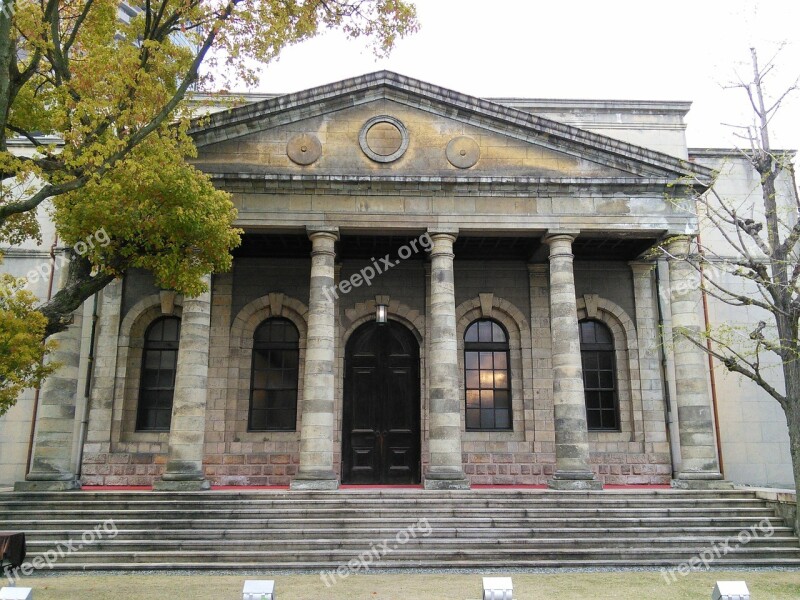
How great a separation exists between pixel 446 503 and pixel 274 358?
728cm

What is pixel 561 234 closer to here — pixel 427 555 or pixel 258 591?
pixel 427 555

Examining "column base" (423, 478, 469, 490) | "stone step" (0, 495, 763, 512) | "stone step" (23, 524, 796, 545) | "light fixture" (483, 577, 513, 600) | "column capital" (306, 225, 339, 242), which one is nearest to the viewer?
"light fixture" (483, 577, 513, 600)

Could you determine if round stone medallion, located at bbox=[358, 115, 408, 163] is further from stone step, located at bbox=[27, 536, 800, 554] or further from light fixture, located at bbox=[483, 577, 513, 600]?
light fixture, located at bbox=[483, 577, 513, 600]

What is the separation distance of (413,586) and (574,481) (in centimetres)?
596

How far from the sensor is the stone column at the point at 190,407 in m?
15.1

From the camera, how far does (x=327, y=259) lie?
16484mm

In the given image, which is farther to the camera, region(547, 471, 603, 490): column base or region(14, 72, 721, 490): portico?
region(14, 72, 721, 490): portico

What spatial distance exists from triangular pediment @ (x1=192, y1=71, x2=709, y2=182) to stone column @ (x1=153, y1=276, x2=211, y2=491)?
12.5 feet

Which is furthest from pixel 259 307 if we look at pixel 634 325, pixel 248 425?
pixel 634 325

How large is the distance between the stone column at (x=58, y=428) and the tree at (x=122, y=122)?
12.4 feet

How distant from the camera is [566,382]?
16.0 meters

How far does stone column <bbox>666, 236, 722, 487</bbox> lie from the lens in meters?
15.6

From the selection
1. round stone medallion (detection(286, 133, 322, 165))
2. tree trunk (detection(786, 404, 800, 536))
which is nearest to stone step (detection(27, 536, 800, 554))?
tree trunk (detection(786, 404, 800, 536))

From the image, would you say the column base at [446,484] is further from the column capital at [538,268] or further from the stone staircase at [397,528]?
the column capital at [538,268]
